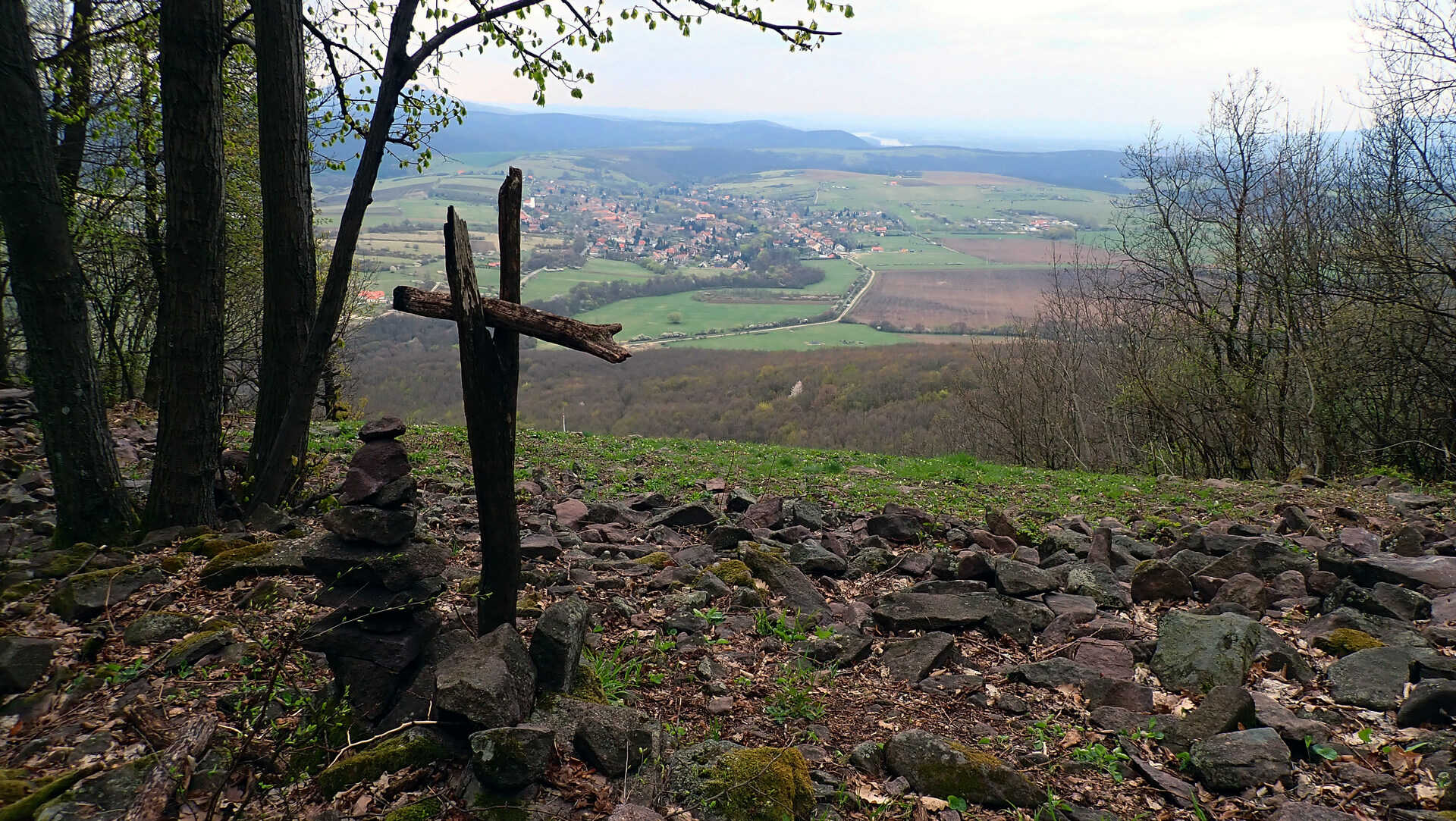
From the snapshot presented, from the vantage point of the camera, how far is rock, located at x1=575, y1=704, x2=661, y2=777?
3703 mm

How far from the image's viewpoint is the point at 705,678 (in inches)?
197

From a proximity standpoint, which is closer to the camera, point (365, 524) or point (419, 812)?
point (419, 812)

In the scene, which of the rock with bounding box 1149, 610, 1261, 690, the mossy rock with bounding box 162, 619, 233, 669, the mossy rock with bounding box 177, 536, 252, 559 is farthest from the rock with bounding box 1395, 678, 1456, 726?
the mossy rock with bounding box 177, 536, 252, 559

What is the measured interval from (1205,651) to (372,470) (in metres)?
5.61

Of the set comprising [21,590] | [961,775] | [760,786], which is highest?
[21,590]

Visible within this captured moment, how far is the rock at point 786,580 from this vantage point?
6.49 m

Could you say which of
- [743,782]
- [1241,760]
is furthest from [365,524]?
[1241,760]

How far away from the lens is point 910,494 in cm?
1173

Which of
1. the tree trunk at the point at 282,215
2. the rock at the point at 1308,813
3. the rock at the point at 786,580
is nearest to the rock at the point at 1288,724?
the rock at the point at 1308,813

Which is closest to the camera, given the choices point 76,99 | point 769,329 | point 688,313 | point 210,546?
point 210,546

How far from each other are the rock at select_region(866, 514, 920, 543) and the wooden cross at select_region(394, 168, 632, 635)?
5466mm

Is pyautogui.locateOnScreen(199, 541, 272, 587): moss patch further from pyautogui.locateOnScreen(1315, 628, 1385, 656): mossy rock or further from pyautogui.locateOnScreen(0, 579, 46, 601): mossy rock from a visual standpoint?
pyautogui.locateOnScreen(1315, 628, 1385, 656): mossy rock

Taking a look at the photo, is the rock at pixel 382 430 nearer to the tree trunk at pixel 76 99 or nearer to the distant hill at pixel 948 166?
the tree trunk at pixel 76 99

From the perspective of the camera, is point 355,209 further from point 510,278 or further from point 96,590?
point 96,590
